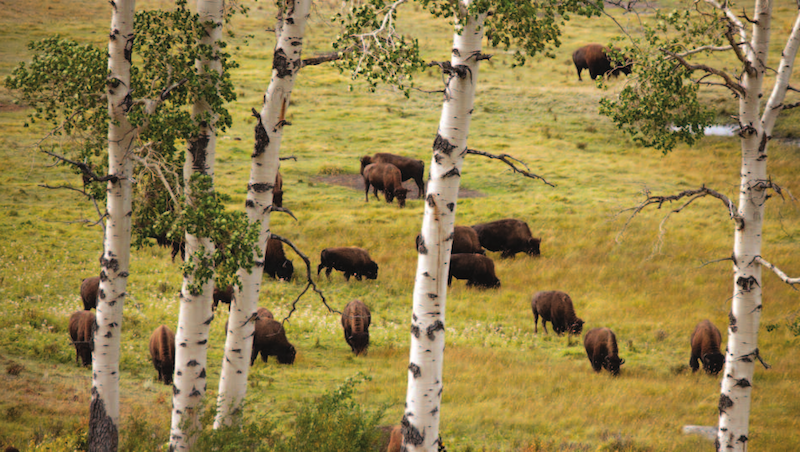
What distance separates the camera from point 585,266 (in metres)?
23.8

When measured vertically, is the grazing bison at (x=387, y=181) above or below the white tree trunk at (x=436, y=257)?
above

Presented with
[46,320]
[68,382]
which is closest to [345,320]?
[68,382]

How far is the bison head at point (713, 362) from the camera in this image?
16516mm

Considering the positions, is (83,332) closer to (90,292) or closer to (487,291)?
(90,292)

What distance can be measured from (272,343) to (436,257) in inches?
390

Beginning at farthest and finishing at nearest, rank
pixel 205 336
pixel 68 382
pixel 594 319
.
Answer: pixel 594 319
pixel 68 382
pixel 205 336

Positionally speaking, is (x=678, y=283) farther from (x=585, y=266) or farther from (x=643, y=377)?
(x=643, y=377)

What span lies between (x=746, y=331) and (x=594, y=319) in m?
9.83

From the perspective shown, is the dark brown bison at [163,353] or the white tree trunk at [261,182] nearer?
the white tree trunk at [261,182]

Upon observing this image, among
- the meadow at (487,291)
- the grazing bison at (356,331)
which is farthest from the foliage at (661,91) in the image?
the grazing bison at (356,331)

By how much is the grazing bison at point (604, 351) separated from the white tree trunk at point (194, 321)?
1038 centimetres

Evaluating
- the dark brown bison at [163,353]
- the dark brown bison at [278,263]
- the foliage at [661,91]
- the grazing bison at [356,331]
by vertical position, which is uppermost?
the foliage at [661,91]

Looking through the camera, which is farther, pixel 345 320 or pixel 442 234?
pixel 345 320

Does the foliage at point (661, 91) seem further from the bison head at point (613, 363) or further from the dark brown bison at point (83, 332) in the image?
the dark brown bison at point (83, 332)
